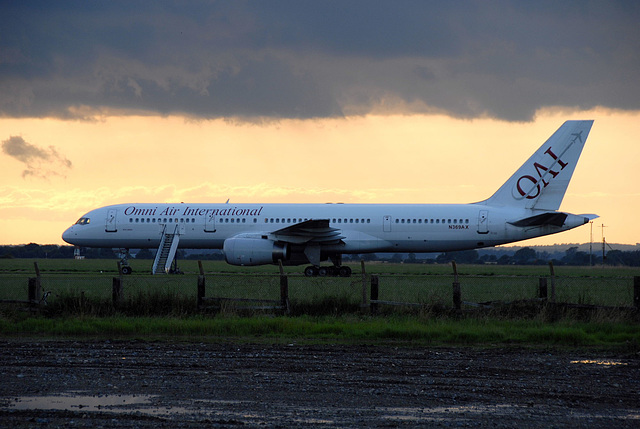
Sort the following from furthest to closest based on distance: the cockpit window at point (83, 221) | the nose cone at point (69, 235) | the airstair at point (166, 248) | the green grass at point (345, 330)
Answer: the nose cone at point (69, 235)
the cockpit window at point (83, 221)
the airstair at point (166, 248)
the green grass at point (345, 330)

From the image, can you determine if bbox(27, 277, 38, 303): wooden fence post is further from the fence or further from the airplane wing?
the airplane wing

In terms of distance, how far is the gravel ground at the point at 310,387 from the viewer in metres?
9.37

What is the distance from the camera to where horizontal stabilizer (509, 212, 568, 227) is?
1529 inches

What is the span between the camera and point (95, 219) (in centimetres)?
4378

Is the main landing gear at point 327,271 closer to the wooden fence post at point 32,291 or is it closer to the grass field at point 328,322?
the grass field at point 328,322

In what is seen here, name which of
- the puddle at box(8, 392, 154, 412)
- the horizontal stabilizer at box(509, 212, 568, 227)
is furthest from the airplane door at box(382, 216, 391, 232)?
the puddle at box(8, 392, 154, 412)

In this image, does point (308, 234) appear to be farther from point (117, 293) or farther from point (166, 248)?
point (117, 293)

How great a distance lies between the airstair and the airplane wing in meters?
5.75

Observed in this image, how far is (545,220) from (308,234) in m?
11.6

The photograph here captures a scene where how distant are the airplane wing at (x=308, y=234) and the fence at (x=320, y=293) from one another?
163 inches

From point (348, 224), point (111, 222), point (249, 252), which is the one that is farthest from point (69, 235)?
point (348, 224)

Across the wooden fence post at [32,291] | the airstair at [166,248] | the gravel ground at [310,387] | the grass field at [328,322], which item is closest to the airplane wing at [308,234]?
the airstair at [166,248]

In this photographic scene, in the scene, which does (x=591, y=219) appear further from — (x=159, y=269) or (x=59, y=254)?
(x=59, y=254)

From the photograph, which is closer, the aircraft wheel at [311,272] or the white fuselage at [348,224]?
the aircraft wheel at [311,272]
